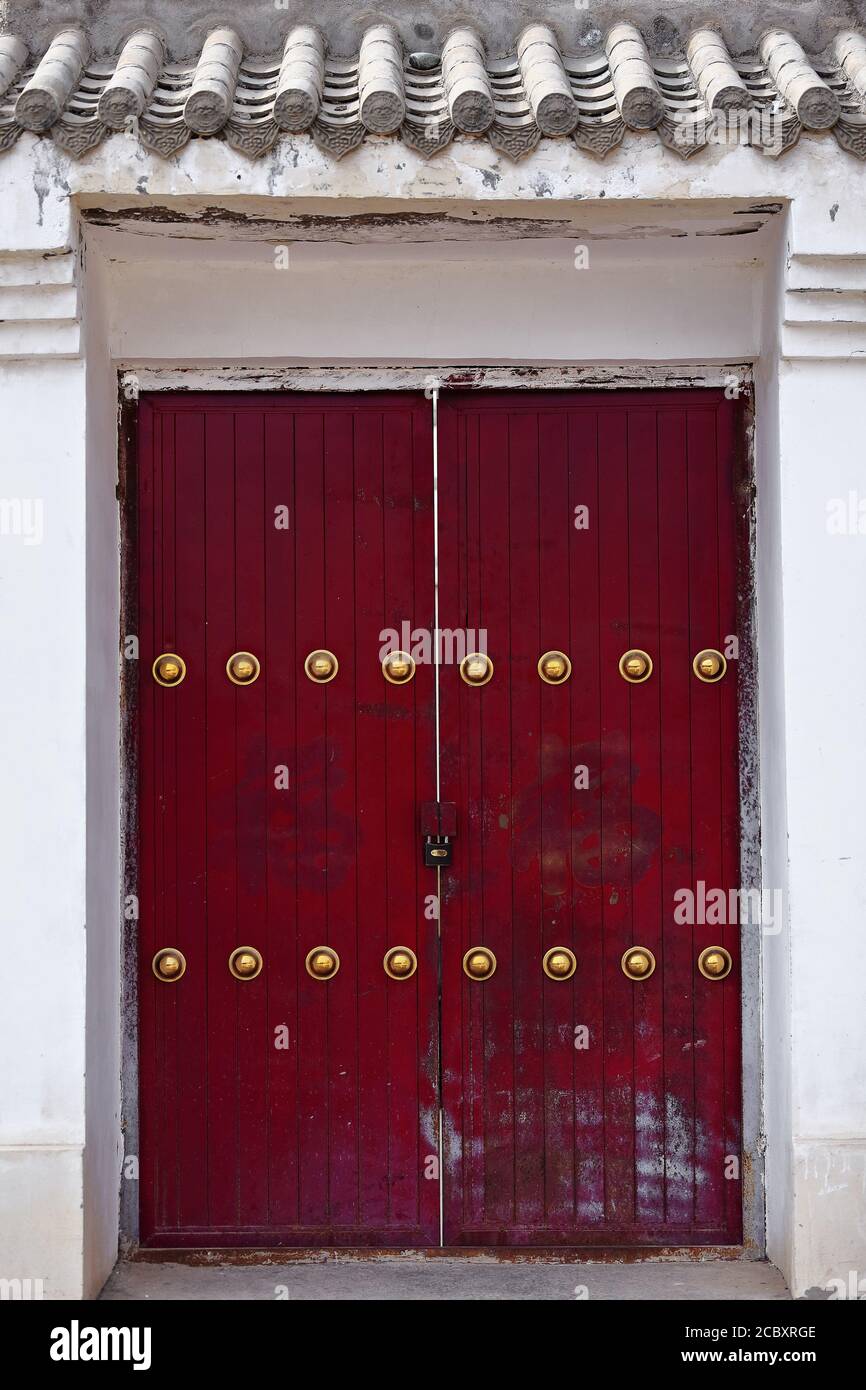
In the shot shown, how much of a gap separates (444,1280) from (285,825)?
1.56 metres

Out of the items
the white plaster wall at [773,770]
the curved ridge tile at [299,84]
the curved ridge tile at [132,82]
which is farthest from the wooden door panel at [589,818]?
the curved ridge tile at [132,82]

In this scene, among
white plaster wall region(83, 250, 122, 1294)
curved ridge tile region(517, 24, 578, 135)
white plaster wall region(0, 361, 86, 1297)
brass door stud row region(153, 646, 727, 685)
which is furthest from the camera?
brass door stud row region(153, 646, 727, 685)

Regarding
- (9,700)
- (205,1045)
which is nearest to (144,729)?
(9,700)

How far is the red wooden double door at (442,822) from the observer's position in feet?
16.1

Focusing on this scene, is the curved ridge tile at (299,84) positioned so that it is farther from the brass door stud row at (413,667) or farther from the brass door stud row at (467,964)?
the brass door stud row at (467,964)

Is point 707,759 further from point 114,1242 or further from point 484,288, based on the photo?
point 114,1242

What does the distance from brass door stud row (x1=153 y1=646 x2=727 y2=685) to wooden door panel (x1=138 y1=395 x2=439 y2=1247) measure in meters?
0.03

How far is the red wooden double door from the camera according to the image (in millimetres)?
4898

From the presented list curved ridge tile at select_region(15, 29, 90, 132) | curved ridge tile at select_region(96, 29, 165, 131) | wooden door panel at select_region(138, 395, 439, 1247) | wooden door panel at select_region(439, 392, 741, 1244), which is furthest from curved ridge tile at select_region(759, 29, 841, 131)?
curved ridge tile at select_region(15, 29, 90, 132)

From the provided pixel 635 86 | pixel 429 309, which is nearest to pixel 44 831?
pixel 429 309

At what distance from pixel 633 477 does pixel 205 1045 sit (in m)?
2.42

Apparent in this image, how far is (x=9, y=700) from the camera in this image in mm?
4449

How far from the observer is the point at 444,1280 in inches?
185

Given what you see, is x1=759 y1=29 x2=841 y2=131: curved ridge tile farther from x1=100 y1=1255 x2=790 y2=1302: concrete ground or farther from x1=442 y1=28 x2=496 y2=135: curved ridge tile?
x1=100 y1=1255 x2=790 y2=1302: concrete ground
